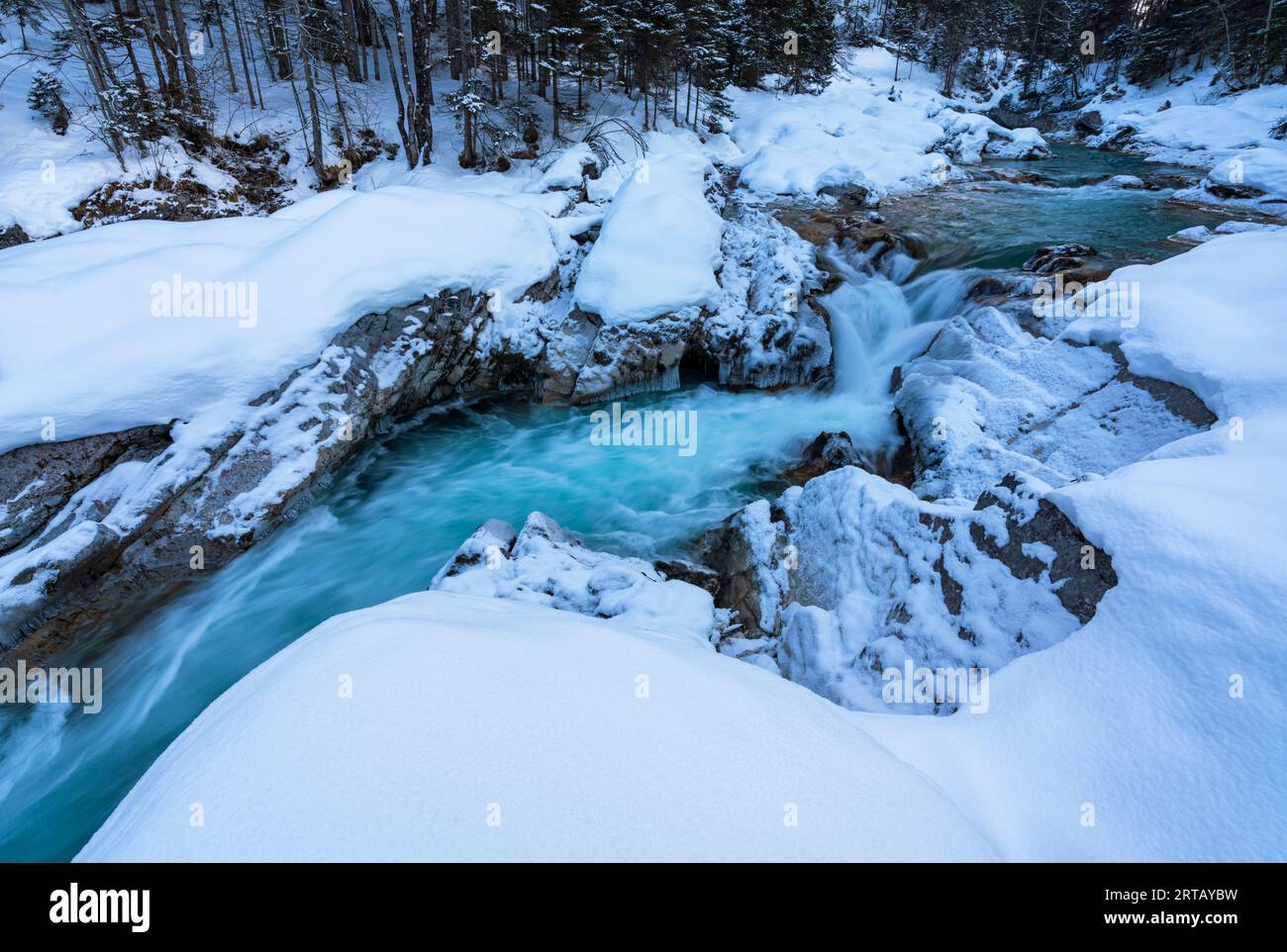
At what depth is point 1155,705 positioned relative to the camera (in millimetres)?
2514

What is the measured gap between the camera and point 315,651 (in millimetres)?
2674

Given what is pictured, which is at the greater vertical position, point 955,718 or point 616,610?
point 955,718

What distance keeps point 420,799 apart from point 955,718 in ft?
9.13

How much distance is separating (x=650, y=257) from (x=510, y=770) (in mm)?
9665

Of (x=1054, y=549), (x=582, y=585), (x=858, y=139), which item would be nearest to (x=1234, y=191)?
(x=858, y=139)

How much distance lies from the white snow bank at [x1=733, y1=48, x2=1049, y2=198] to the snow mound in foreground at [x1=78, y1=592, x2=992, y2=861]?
18521 mm

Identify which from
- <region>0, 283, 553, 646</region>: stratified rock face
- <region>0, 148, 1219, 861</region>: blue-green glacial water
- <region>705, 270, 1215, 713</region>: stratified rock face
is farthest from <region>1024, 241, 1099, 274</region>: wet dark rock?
<region>0, 283, 553, 646</region>: stratified rock face

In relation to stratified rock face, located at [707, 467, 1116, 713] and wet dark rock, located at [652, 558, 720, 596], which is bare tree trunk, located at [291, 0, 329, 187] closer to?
wet dark rock, located at [652, 558, 720, 596]

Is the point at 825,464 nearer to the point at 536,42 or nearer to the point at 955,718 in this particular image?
the point at 955,718

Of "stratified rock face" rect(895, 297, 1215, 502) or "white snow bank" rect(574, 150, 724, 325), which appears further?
"white snow bank" rect(574, 150, 724, 325)

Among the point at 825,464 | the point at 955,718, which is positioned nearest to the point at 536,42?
the point at 825,464

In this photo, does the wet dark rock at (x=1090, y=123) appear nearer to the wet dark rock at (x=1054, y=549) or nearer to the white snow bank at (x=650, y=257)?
the white snow bank at (x=650, y=257)

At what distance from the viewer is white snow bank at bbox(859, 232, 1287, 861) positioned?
2162 mm

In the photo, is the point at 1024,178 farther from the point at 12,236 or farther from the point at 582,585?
the point at 12,236
